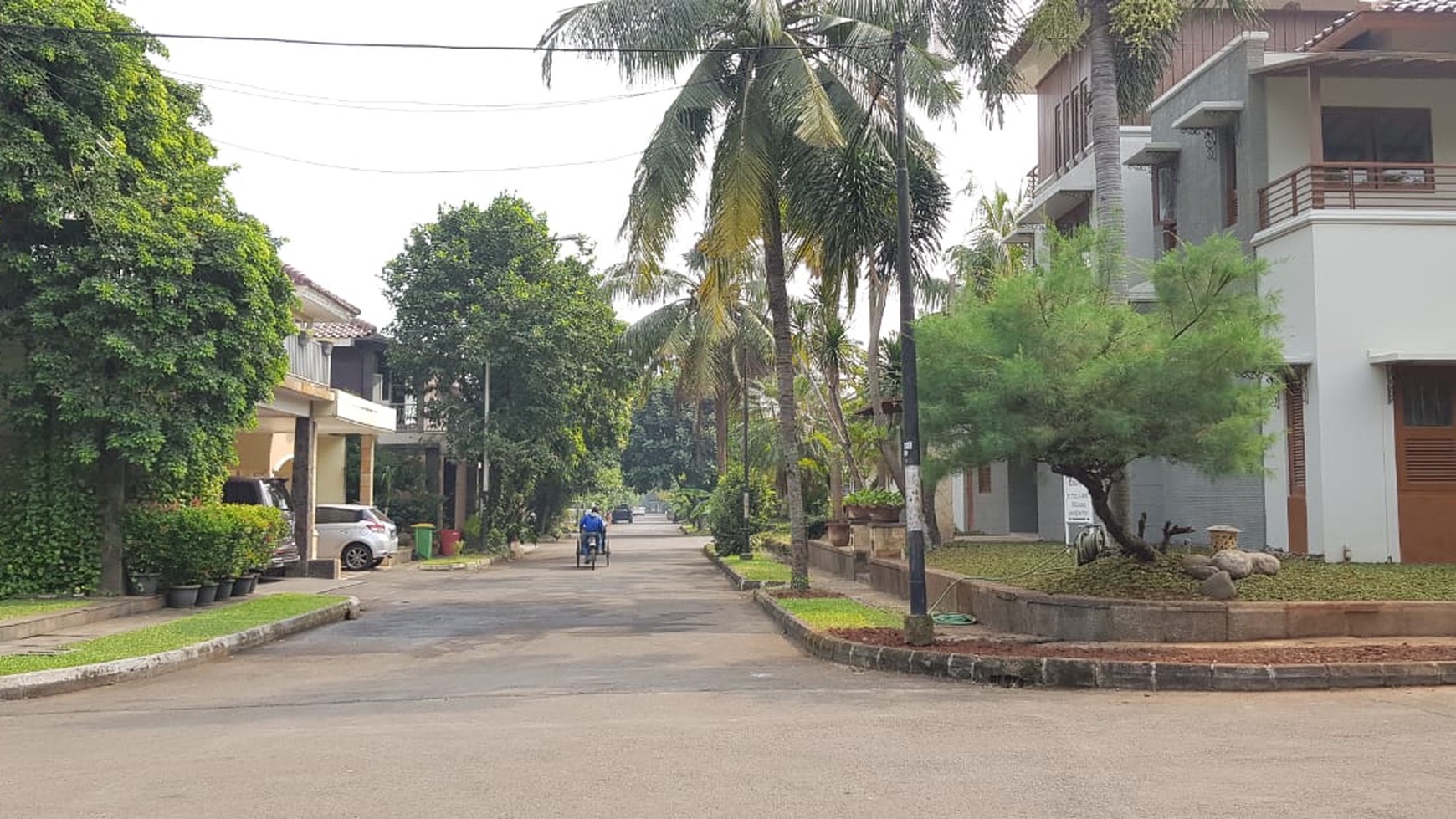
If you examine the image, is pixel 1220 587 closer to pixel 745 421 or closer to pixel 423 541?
pixel 745 421

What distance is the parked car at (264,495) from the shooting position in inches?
892

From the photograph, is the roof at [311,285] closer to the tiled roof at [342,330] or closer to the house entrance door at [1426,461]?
the tiled roof at [342,330]

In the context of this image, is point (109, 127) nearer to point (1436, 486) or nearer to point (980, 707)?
point (980, 707)

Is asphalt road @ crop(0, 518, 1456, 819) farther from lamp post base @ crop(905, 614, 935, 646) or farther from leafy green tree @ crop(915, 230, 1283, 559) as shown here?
leafy green tree @ crop(915, 230, 1283, 559)

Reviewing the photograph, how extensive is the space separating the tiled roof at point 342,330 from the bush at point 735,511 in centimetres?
1198

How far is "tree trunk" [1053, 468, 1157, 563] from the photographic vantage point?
1332 cm

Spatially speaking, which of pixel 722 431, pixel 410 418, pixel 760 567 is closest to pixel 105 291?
pixel 760 567

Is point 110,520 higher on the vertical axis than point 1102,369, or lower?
lower

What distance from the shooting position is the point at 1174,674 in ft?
34.3

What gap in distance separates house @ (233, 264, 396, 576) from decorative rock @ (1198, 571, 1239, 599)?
14.3 metres

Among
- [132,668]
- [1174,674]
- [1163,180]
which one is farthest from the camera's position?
[1163,180]

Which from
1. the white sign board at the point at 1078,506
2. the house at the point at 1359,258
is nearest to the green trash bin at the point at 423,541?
the white sign board at the point at 1078,506

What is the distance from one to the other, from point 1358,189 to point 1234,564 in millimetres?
7841

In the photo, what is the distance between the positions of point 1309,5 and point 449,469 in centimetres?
3219
